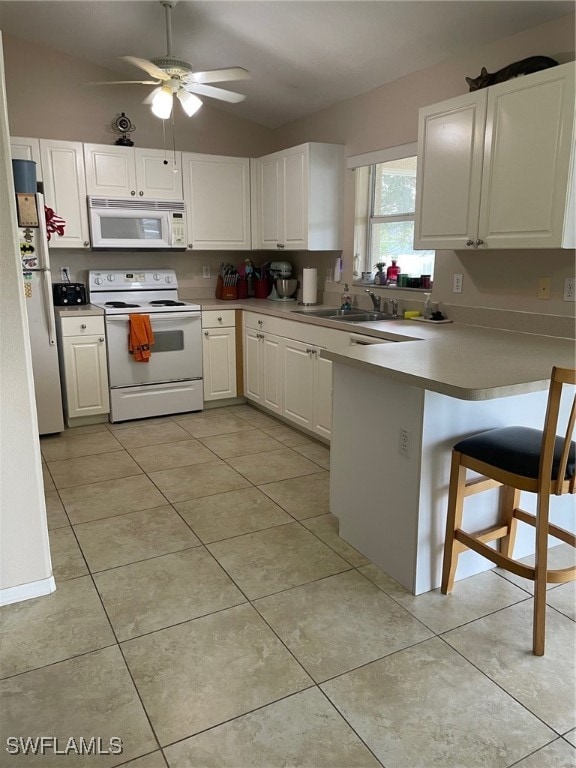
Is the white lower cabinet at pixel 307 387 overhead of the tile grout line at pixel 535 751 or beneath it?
overhead

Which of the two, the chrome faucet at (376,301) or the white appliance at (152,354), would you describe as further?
the white appliance at (152,354)

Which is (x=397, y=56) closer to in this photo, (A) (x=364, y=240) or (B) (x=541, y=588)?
(A) (x=364, y=240)

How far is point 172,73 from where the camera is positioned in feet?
10.8

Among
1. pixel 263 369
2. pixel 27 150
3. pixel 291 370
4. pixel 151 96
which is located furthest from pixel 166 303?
pixel 151 96

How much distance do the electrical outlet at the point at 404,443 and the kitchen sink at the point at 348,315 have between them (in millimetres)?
1819

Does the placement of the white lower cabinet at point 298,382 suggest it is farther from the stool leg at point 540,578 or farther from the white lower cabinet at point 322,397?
the stool leg at point 540,578

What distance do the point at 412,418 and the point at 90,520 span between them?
5.78ft

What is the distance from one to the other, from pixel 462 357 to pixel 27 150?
11.8ft

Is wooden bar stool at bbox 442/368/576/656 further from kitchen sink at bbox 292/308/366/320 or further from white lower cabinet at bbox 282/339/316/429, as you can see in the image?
kitchen sink at bbox 292/308/366/320

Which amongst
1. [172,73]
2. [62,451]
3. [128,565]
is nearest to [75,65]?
[172,73]

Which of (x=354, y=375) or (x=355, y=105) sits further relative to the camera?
(x=355, y=105)

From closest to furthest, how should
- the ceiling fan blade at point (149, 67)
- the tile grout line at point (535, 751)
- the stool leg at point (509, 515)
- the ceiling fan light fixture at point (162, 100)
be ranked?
the tile grout line at point (535, 751) < the stool leg at point (509, 515) < the ceiling fan blade at point (149, 67) < the ceiling fan light fixture at point (162, 100)

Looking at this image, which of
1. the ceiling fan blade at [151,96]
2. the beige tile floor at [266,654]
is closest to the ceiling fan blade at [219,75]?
the ceiling fan blade at [151,96]

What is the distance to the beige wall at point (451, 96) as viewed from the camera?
285 centimetres
